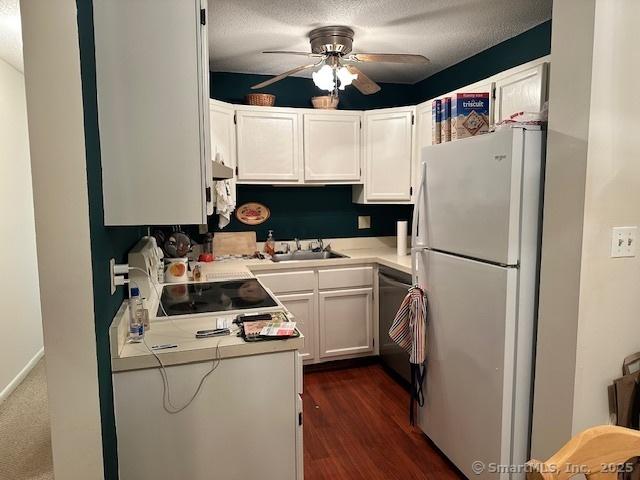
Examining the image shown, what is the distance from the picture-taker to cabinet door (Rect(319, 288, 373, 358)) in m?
3.34

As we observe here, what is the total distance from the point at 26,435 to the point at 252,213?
7.10 ft

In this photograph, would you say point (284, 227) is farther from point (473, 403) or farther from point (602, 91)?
point (602, 91)

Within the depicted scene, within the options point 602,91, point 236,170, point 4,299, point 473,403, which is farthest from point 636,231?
point 4,299

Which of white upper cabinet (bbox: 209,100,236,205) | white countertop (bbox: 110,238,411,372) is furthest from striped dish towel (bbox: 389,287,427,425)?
white upper cabinet (bbox: 209,100,236,205)

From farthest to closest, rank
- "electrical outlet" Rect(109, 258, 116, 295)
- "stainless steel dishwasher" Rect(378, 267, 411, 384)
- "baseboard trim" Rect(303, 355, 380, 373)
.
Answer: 1. "baseboard trim" Rect(303, 355, 380, 373)
2. "stainless steel dishwasher" Rect(378, 267, 411, 384)
3. "electrical outlet" Rect(109, 258, 116, 295)

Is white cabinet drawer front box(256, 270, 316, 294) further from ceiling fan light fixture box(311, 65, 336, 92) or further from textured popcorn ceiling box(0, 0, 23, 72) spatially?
textured popcorn ceiling box(0, 0, 23, 72)

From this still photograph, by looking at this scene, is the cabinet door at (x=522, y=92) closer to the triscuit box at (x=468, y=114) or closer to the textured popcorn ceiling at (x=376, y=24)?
the triscuit box at (x=468, y=114)

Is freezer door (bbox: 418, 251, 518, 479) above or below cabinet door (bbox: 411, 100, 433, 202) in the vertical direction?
below

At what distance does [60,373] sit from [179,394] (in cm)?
43

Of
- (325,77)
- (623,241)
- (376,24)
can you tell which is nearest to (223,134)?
(325,77)

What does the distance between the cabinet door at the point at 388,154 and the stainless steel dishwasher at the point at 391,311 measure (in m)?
0.69

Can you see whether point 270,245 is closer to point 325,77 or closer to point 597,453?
point 325,77

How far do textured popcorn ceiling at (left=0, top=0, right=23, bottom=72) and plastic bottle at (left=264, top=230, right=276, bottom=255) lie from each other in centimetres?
217

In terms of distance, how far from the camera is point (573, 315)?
1.57m
